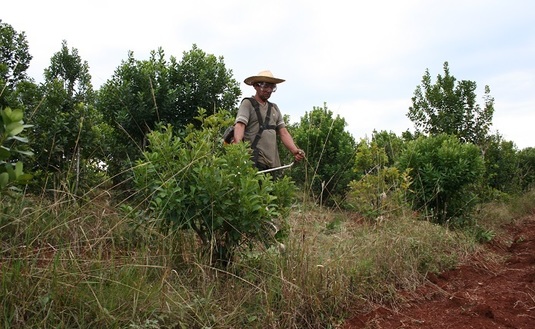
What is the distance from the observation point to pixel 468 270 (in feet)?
16.4

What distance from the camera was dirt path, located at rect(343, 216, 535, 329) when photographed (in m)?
3.40

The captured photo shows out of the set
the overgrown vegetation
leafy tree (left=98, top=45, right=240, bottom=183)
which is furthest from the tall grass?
leafy tree (left=98, top=45, right=240, bottom=183)

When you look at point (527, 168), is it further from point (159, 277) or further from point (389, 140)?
point (159, 277)

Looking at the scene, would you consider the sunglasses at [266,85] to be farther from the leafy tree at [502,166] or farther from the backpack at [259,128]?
the leafy tree at [502,166]

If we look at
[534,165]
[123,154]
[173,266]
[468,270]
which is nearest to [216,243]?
[173,266]

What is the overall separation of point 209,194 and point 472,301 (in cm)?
227

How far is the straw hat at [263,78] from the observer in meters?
4.82

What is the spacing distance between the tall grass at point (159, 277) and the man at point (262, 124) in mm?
896

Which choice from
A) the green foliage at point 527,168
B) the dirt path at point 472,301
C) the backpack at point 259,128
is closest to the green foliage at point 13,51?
the backpack at point 259,128

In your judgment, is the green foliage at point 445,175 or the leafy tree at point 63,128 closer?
the leafy tree at point 63,128

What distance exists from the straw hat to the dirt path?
2.33 m

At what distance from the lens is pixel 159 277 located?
3018mm

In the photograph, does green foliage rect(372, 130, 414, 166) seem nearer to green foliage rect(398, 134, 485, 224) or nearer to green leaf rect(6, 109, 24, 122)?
green foliage rect(398, 134, 485, 224)

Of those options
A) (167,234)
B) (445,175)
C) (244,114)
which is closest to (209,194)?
(167,234)
